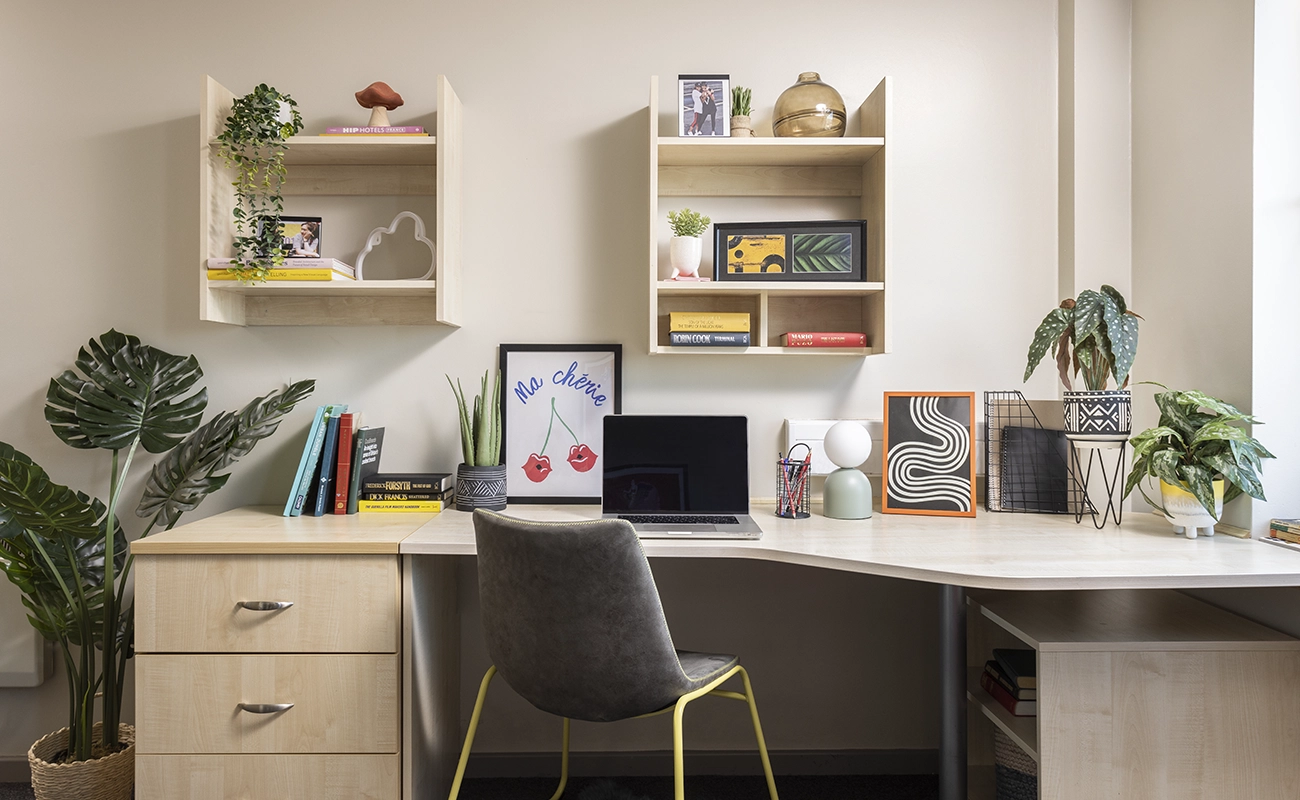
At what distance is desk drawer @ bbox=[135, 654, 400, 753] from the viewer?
1.64 m

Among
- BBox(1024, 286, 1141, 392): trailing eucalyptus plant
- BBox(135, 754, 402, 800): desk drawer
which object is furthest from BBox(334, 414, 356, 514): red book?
BBox(1024, 286, 1141, 392): trailing eucalyptus plant

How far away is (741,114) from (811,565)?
1208 mm

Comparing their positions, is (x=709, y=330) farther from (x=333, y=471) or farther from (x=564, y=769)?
(x=564, y=769)

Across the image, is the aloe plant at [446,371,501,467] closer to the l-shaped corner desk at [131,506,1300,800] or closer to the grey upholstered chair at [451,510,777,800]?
the l-shaped corner desk at [131,506,1300,800]

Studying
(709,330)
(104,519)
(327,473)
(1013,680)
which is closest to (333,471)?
(327,473)

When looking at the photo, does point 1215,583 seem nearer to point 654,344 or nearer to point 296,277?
point 654,344

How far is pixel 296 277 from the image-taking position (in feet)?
6.36

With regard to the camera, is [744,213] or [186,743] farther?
[744,213]

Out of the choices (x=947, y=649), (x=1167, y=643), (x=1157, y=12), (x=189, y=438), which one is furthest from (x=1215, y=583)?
(x=189, y=438)

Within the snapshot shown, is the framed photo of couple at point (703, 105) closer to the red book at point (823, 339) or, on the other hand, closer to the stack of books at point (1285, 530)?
the red book at point (823, 339)

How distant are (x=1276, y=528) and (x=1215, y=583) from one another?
460mm

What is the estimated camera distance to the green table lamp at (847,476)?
1.95 metres

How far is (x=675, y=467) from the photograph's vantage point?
1.95 meters

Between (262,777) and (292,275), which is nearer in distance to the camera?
(262,777)
